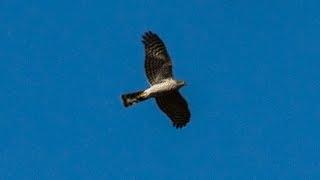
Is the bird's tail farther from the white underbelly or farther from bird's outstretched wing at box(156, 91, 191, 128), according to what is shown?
bird's outstretched wing at box(156, 91, 191, 128)

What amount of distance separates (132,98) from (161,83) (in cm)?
126

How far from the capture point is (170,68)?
125 feet

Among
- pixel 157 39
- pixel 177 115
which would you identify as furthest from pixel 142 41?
pixel 177 115

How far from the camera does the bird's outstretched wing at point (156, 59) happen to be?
37875mm

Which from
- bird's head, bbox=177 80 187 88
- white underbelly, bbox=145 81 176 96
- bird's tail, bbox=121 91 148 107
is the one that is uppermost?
bird's head, bbox=177 80 187 88

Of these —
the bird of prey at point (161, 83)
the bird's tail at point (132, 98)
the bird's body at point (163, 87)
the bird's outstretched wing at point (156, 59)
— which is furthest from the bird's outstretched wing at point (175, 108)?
the bird's tail at point (132, 98)

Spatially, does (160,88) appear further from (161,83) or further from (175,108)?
(175,108)

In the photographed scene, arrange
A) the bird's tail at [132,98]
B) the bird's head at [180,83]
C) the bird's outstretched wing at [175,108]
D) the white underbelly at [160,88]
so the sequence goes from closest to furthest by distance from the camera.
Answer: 1. the bird's tail at [132,98]
2. the white underbelly at [160,88]
3. the bird's head at [180,83]
4. the bird's outstretched wing at [175,108]

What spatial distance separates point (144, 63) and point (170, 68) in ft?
3.02

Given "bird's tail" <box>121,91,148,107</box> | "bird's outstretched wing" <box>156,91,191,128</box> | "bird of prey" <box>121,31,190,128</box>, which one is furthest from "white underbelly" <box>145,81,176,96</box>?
"bird's outstretched wing" <box>156,91,191,128</box>

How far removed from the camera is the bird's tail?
36919 millimetres

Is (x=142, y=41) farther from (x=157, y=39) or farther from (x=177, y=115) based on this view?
(x=177, y=115)

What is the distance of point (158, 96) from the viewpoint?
3797 cm

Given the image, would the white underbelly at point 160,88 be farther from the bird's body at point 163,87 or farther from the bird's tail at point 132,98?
the bird's tail at point 132,98
